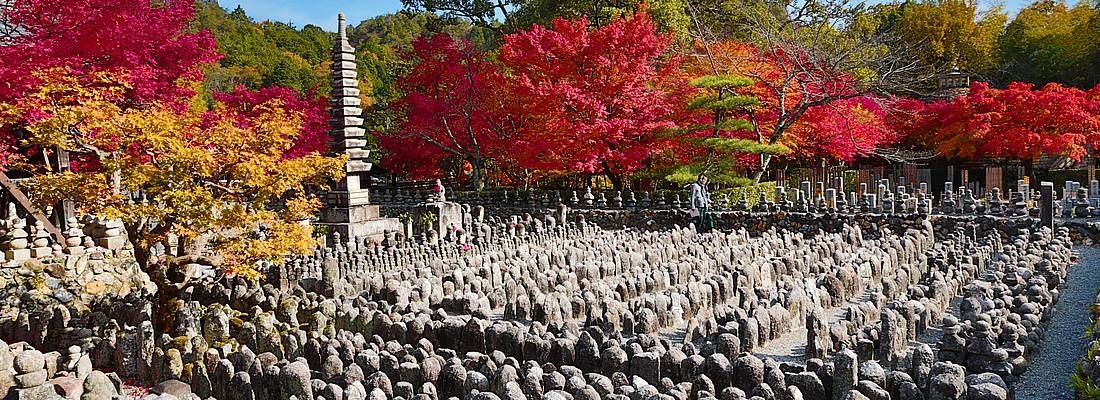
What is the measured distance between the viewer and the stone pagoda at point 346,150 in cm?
1541

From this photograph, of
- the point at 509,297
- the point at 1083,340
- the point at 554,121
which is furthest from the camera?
the point at 554,121

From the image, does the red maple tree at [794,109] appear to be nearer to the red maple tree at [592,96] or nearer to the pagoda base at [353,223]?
the red maple tree at [592,96]

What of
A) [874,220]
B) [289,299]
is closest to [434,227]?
[289,299]

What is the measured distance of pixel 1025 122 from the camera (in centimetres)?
2102

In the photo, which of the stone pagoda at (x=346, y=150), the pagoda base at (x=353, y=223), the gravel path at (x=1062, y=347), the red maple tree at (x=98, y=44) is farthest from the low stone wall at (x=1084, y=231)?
the red maple tree at (x=98, y=44)

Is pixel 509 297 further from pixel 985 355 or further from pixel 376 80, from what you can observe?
pixel 376 80

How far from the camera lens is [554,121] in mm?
20422

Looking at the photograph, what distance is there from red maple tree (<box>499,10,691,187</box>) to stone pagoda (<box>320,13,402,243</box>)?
5973 mm

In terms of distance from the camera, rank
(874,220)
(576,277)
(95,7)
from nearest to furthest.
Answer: (576,277) < (95,7) < (874,220)

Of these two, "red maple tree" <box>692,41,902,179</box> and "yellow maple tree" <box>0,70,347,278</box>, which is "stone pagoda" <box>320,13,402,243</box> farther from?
"red maple tree" <box>692,41,902,179</box>

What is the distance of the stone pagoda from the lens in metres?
15.4

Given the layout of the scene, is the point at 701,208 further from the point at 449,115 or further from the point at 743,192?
the point at 449,115

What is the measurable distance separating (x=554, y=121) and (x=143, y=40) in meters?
9.90

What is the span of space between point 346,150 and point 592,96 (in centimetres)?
749
